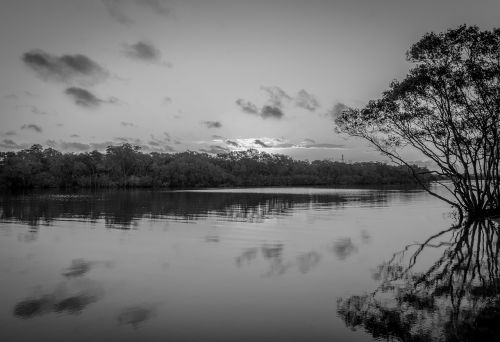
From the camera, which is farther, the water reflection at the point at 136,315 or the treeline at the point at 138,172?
the treeline at the point at 138,172

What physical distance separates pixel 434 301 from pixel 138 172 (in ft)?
433

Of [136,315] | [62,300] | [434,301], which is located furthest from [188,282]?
[434,301]

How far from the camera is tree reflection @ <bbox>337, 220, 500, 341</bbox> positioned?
676 centimetres

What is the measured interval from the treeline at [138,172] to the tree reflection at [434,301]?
102 m

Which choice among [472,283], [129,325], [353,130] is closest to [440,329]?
[472,283]

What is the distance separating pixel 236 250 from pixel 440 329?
9.38 m

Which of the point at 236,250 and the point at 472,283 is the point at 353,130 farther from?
the point at 472,283

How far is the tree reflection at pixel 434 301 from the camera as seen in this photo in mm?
6758

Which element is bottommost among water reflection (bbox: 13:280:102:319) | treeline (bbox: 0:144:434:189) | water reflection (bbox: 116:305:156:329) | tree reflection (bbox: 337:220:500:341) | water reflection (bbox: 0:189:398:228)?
water reflection (bbox: 116:305:156:329)

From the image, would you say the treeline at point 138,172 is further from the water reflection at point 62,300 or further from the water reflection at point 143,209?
the water reflection at point 62,300

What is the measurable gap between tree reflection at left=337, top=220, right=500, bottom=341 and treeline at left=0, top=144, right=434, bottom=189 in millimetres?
101565

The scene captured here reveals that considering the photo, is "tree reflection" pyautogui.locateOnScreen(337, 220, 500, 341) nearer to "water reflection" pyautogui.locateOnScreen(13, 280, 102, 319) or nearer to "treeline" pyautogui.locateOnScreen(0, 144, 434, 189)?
"water reflection" pyautogui.locateOnScreen(13, 280, 102, 319)

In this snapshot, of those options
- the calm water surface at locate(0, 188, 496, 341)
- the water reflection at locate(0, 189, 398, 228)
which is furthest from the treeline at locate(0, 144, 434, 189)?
the calm water surface at locate(0, 188, 496, 341)

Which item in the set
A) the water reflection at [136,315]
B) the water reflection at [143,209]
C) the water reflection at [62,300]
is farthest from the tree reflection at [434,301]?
the water reflection at [143,209]
